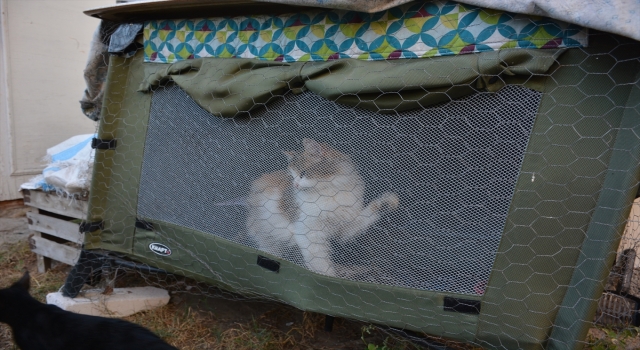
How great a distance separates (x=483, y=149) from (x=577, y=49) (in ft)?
0.88

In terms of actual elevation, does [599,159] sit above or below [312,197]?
above

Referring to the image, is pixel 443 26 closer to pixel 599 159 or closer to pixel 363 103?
pixel 363 103

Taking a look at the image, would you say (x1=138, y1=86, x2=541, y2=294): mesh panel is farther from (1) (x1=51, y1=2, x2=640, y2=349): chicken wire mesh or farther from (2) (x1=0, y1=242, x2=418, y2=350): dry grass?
(2) (x1=0, y1=242, x2=418, y2=350): dry grass

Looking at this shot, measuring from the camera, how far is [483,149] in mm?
1080

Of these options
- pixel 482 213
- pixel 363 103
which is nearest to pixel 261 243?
pixel 363 103

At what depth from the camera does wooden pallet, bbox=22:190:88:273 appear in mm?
2127

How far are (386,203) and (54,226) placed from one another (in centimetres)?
173

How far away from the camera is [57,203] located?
2.18 meters

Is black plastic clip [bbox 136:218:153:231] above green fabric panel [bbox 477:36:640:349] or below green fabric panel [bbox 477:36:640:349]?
below

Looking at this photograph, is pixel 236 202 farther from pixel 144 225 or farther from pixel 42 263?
pixel 42 263

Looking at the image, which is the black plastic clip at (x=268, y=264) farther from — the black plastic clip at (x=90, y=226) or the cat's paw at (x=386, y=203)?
the black plastic clip at (x=90, y=226)

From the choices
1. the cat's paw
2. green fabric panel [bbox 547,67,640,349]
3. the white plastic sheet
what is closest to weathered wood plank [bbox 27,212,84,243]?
the white plastic sheet

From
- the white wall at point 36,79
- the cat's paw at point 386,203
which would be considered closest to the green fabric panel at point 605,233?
the cat's paw at point 386,203

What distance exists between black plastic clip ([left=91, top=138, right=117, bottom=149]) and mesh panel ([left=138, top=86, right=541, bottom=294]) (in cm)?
44
